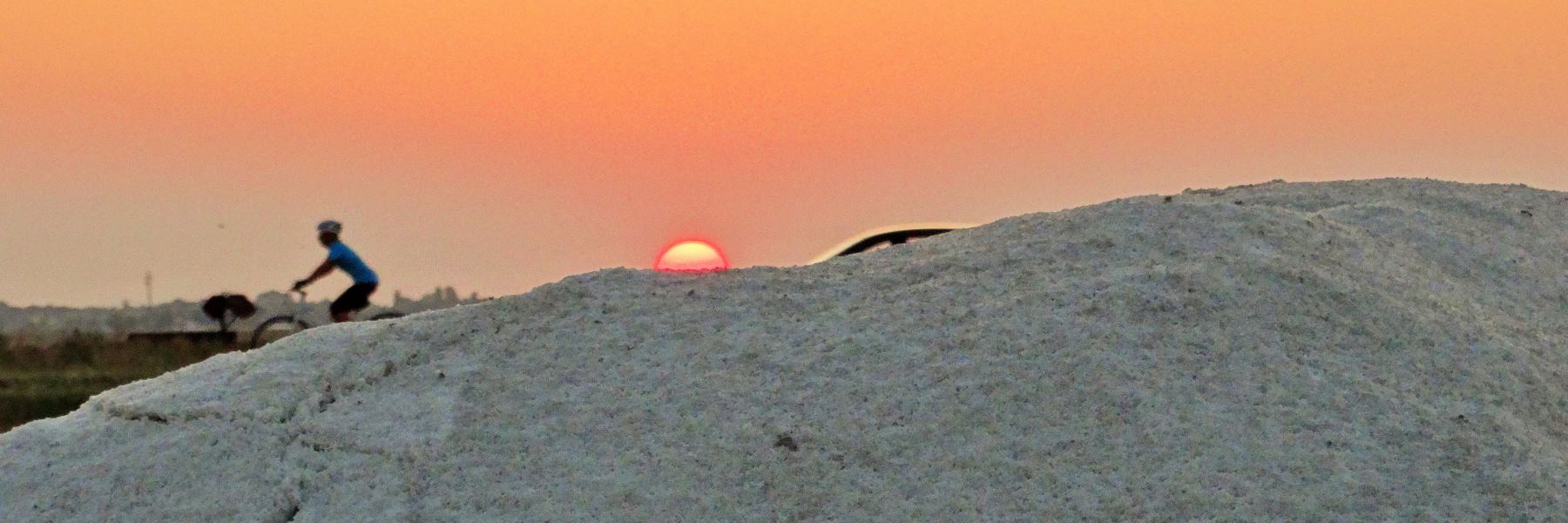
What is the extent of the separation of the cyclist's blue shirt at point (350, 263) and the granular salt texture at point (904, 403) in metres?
7.22

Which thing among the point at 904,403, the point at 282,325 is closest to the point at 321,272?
the point at 282,325

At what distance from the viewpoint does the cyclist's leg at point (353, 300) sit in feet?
41.8

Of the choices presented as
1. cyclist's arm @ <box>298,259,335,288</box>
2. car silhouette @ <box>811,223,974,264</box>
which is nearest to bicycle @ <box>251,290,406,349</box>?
cyclist's arm @ <box>298,259,335,288</box>

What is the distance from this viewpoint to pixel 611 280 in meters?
5.51

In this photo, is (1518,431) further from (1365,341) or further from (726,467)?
(726,467)

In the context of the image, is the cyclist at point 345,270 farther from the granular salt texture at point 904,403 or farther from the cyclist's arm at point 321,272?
the granular salt texture at point 904,403

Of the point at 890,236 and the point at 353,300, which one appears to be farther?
the point at 353,300

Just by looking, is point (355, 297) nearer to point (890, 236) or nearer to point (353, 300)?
point (353, 300)

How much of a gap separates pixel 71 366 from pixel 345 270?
3891 mm

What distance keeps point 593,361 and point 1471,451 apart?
2712 mm

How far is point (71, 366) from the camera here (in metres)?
14.8

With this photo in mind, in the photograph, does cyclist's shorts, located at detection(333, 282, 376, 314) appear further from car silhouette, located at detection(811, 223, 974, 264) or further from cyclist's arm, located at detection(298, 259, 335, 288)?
car silhouette, located at detection(811, 223, 974, 264)

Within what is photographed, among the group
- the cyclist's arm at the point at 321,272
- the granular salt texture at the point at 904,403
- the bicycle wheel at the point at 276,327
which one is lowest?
the granular salt texture at the point at 904,403

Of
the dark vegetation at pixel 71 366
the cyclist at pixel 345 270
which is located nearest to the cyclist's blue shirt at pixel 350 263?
the cyclist at pixel 345 270
